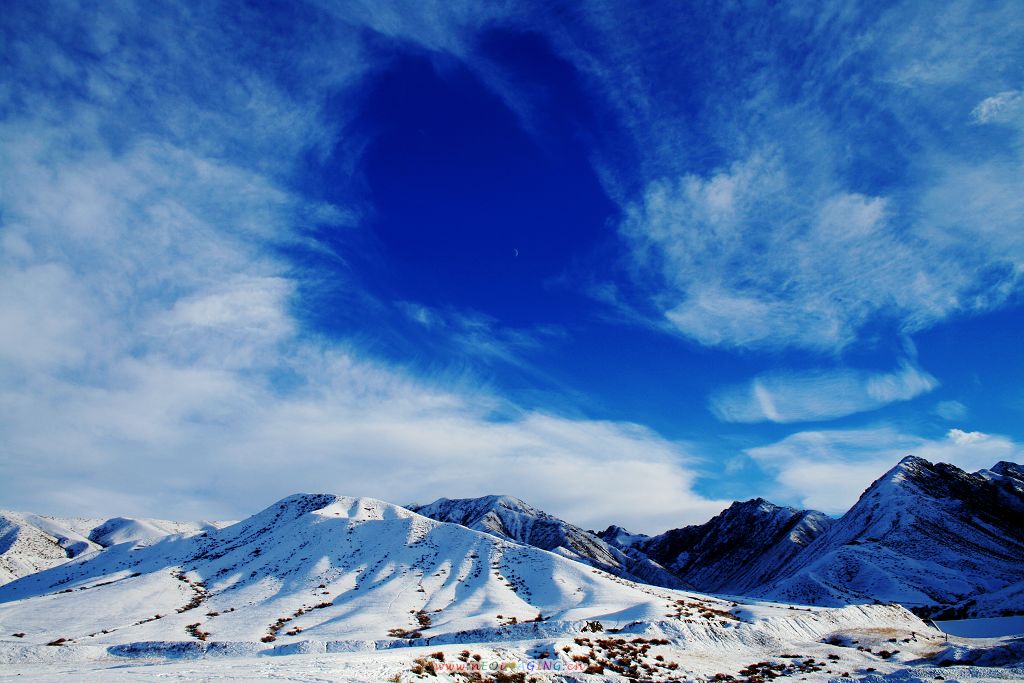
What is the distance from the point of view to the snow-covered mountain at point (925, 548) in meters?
91.4

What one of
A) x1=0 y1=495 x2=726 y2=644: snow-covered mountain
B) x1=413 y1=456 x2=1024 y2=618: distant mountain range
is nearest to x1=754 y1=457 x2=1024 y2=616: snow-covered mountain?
x1=413 y1=456 x2=1024 y2=618: distant mountain range

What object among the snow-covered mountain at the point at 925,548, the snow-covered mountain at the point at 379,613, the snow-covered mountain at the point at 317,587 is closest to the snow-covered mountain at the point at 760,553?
the snow-covered mountain at the point at 925,548

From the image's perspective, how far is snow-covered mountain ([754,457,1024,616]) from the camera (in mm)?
91438

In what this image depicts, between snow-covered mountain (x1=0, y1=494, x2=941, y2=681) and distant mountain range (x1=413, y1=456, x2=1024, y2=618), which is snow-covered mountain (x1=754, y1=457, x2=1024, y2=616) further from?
snow-covered mountain (x1=0, y1=494, x2=941, y2=681)

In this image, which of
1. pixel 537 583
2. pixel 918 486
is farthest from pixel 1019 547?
pixel 537 583

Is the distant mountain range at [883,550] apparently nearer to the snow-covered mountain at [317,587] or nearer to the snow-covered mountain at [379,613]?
the snow-covered mountain at [317,587]

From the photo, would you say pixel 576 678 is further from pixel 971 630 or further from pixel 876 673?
pixel 971 630

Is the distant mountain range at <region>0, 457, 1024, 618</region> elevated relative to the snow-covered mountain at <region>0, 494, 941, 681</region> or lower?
elevated

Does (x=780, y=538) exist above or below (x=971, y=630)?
above

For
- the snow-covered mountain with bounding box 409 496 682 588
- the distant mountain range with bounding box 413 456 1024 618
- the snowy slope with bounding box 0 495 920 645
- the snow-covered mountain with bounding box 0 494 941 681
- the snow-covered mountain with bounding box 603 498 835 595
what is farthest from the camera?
the snow-covered mountain with bounding box 409 496 682 588

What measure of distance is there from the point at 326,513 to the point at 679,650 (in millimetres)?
80207

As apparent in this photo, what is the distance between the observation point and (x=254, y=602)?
6638 cm

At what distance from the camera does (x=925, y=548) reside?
111625mm

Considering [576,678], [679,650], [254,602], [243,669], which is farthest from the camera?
[254,602]
